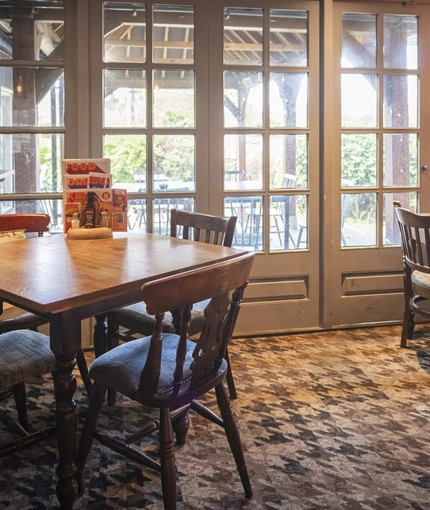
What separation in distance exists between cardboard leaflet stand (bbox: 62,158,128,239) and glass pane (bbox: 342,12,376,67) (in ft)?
6.06

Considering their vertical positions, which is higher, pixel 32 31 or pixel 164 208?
pixel 32 31

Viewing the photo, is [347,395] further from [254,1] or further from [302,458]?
[254,1]

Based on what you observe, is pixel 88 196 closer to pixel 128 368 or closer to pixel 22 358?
pixel 22 358

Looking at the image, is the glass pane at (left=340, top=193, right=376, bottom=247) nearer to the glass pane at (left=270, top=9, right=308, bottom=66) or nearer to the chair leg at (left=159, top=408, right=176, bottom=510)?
the glass pane at (left=270, top=9, right=308, bottom=66)

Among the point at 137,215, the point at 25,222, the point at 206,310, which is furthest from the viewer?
the point at 137,215

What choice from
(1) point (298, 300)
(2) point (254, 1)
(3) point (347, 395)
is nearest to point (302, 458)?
(3) point (347, 395)

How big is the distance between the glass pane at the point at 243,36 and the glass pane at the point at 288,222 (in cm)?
85

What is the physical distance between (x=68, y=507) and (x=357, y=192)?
2.62m

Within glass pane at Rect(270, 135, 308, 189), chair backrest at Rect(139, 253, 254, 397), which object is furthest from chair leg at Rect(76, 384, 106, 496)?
glass pane at Rect(270, 135, 308, 189)

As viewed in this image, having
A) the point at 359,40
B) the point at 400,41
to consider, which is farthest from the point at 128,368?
the point at 400,41

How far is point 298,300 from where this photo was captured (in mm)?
3592

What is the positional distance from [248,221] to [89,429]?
6.41ft

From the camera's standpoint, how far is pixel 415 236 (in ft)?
9.77

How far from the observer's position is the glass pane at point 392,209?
144 inches
